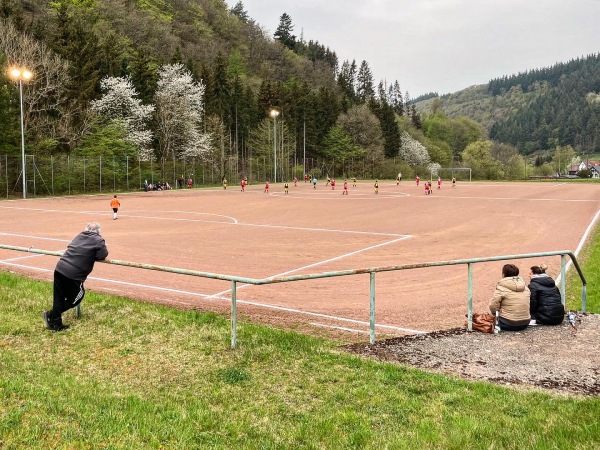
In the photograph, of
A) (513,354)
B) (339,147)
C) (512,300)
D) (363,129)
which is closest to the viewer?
(513,354)

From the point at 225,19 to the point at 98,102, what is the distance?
3168 inches

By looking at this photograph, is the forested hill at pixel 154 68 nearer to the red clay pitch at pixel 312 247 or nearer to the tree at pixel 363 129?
the tree at pixel 363 129

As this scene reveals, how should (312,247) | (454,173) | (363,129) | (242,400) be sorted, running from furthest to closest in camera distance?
(363,129) → (454,173) → (312,247) → (242,400)

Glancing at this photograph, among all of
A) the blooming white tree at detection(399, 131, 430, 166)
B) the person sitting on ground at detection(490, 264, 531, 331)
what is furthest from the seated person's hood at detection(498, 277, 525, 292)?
the blooming white tree at detection(399, 131, 430, 166)

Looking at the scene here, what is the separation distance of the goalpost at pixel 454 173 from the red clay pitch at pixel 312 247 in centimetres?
5898

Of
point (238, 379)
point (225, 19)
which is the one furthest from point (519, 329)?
point (225, 19)

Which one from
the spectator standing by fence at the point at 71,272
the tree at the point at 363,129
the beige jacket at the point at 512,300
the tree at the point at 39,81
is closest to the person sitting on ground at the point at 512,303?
the beige jacket at the point at 512,300

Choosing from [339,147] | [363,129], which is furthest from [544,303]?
[363,129]

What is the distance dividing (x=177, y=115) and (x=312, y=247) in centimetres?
5634

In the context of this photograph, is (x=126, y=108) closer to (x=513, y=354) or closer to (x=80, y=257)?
(x=80, y=257)

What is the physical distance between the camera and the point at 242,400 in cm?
573

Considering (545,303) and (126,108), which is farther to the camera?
(126,108)

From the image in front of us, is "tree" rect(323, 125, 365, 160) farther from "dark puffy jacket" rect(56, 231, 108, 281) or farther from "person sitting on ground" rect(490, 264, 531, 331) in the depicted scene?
"dark puffy jacket" rect(56, 231, 108, 281)

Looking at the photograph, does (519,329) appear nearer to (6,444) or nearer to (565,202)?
(6,444)
